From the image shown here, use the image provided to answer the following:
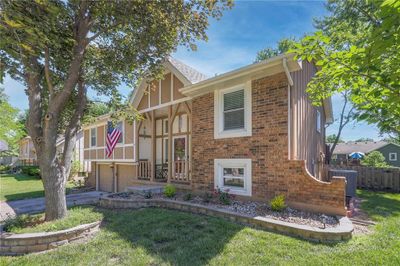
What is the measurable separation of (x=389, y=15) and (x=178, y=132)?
35.7ft

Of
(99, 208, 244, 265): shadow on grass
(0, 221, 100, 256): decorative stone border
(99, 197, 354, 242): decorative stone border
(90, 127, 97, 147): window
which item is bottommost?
(0, 221, 100, 256): decorative stone border

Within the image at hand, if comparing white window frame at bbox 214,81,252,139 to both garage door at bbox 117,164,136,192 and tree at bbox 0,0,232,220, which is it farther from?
garage door at bbox 117,164,136,192

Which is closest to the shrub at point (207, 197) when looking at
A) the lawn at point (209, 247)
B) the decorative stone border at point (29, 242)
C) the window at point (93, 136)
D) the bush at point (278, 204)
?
the lawn at point (209, 247)

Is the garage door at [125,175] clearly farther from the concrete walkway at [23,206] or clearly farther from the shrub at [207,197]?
the shrub at [207,197]

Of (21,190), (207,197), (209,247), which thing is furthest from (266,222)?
(21,190)

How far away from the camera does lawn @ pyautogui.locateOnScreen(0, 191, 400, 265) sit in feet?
14.5

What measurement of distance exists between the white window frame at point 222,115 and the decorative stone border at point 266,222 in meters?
2.65

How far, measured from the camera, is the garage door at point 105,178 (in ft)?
56.0

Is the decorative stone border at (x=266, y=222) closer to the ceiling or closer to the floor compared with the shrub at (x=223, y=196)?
closer to the floor

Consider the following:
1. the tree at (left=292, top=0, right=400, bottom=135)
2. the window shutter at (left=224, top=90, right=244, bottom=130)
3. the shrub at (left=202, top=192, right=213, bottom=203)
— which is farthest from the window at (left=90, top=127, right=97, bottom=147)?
the tree at (left=292, top=0, right=400, bottom=135)

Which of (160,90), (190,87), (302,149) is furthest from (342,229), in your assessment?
(160,90)

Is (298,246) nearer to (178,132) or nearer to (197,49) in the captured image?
(197,49)

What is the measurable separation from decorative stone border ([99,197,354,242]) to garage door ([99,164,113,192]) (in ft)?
29.2

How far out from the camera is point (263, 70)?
7.45 metres
